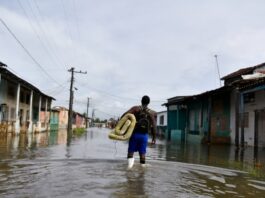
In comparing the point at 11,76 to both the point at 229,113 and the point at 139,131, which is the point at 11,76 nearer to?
the point at 229,113

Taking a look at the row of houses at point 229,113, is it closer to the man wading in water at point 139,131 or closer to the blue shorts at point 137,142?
the man wading in water at point 139,131

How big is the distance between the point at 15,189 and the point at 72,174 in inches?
77.9

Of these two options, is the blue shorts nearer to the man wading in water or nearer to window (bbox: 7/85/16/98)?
A: the man wading in water

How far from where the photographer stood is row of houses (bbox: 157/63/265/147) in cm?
2162

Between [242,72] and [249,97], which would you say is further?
[242,72]

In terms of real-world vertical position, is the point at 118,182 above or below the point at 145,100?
below

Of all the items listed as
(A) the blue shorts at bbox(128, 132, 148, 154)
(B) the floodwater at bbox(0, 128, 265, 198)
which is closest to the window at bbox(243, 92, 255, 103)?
(B) the floodwater at bbox(0, 128, 265, 198)

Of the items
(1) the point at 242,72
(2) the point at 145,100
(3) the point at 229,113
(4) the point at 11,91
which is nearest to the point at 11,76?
(4) the point at 11,91

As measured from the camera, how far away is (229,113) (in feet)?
87.6

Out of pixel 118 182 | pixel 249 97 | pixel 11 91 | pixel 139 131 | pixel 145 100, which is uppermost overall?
pixel 11 91

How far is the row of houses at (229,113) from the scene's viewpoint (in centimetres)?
2162

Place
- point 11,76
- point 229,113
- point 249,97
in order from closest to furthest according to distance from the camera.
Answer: point 249,97, point 11,76, point 229,113

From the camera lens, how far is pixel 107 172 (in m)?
8.48

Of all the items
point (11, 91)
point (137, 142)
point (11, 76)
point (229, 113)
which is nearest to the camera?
point (137, 142)
